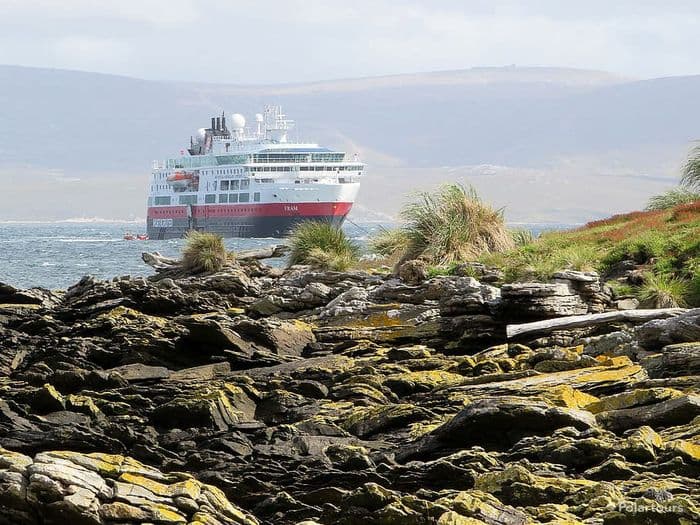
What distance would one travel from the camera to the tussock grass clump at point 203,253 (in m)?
26.9

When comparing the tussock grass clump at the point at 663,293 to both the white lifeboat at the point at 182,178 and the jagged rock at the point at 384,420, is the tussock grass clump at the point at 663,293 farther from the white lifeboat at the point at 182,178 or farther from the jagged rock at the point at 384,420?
the white lifeboat at the point at 182,178

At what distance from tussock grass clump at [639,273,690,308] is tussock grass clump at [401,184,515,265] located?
5.86 meters

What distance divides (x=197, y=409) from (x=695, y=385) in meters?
4.69

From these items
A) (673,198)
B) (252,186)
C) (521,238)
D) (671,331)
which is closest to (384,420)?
(671,331)

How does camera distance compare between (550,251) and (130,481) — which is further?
(550,251)

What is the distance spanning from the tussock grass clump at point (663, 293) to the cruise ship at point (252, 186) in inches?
3617

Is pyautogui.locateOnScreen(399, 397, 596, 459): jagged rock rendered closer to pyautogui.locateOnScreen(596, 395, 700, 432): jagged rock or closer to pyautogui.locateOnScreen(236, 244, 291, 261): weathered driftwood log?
pyautogui.locateOnScreen(596, 395, 700, 432): jagged rock

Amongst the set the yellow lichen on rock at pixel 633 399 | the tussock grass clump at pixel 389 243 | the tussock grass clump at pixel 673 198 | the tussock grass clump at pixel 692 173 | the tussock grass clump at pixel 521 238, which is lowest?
the yellow lichen on rock at pixel 633 399

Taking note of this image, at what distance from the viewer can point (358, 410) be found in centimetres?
1221

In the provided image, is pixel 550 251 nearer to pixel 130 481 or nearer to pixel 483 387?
pixel 483 387

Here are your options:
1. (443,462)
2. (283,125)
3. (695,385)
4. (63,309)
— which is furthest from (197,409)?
(283,125)

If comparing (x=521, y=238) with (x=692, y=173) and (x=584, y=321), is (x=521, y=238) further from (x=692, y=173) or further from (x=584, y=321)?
(x=584, y=321)

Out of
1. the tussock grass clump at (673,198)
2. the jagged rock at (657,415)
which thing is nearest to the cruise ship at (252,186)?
the tussock grass clump at (673,198)

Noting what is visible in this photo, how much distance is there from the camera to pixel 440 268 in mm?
21219
